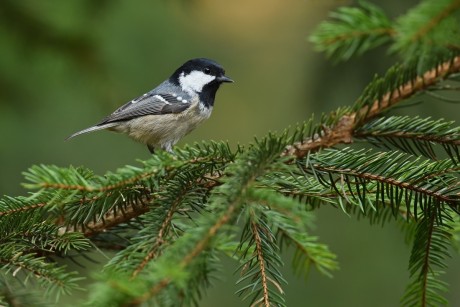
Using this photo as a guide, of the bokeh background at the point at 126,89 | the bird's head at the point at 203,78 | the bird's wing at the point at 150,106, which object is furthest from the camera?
the bird's head at the point at 203,78

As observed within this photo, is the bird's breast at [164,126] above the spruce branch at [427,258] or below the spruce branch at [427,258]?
above

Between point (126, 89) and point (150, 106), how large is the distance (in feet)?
1.32

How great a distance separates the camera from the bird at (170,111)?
3.90 m

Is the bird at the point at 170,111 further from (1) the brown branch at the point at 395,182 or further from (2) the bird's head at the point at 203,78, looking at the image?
(1) the brown branch at the point at 395,182

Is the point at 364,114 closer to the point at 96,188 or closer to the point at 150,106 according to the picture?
the point at 96,188

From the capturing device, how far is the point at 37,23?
10.5 ft

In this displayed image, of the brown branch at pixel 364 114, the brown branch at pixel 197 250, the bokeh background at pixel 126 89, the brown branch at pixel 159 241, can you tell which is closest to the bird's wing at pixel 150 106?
the bokeh background at pixel 126 89

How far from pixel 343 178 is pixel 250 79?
554 centimetres

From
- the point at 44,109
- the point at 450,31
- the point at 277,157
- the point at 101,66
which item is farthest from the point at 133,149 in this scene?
the point at 450,31

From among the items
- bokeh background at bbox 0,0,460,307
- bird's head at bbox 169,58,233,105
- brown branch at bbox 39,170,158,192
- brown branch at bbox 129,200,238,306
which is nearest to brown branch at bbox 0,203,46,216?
brown branch at bbox 39,170,158,192

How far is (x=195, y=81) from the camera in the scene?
4.11 m

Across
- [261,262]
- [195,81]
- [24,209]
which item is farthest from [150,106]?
[261,262]

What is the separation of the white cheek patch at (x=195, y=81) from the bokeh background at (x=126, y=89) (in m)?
0.29

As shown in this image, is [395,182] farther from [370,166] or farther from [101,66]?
[101,66]
